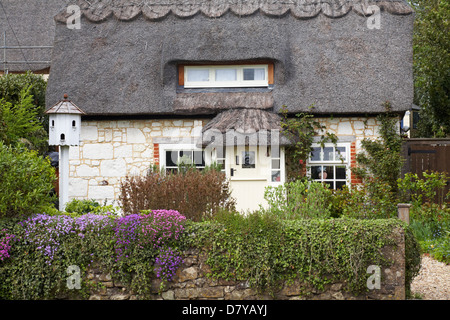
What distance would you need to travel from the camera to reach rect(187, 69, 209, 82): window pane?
1265 centimetres

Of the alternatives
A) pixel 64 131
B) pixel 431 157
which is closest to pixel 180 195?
pixel 64 131

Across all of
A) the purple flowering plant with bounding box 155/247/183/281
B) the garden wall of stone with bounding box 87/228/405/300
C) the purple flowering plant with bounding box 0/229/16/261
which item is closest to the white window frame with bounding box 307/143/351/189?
the garden wall of stone with bounding box 87/228/405/300

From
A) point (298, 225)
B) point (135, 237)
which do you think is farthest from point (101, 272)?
point (298, 225)

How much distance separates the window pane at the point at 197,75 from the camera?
12648 mm

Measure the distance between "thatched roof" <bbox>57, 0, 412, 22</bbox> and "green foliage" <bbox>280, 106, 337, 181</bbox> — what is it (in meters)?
2.48

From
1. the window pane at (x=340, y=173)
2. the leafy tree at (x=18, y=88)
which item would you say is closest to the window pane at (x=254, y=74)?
the window pane at (x=340, y=173)

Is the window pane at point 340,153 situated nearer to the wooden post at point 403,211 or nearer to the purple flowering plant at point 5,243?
the wooden post at point 403,211

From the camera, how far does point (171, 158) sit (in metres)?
12.3

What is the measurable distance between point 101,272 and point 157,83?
21.9ft

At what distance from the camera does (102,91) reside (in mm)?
12438

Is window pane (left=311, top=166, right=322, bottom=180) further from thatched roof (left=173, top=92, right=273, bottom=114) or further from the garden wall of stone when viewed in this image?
the garden wall of stone

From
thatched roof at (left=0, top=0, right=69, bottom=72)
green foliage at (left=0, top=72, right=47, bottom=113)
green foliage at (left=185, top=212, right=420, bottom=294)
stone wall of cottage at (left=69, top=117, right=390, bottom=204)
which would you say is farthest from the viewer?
thatched roof at (left=0, top=0, right=69, bottom=72)

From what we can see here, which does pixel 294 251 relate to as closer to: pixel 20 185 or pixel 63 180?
pixel 20 185
